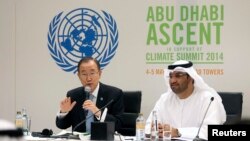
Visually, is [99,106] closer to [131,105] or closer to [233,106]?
[131,105]

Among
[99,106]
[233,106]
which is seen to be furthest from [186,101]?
[99,106]

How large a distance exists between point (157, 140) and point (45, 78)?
2.88 meters

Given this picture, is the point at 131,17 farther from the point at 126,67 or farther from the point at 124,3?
the point at 126,67

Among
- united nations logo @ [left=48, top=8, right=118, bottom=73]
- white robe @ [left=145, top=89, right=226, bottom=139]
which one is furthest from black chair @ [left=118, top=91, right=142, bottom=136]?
united nations logo @ [left=48, top=8, right=118, bottom=73]

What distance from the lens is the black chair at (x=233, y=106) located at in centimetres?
471

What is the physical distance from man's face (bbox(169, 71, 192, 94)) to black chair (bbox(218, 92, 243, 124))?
0.64m

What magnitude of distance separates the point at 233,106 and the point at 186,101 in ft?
2.17

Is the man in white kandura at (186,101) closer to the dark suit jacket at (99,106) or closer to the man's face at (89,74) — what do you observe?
the dark suit jacket at (99,106)

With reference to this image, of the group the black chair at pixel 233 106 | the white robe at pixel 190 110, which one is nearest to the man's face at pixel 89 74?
the white robe at pixel 190 110

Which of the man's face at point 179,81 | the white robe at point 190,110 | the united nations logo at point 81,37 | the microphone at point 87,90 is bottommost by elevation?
the white robe at point 190,110

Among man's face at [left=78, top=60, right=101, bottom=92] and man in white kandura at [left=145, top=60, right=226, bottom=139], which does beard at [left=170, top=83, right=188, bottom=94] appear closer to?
man in white kandura at [left=145, top=60, right=226, bottom=139]

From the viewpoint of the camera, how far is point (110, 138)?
3182mm

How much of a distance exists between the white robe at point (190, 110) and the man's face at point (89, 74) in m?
0.65

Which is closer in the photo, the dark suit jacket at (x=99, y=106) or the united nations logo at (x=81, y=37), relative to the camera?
the dark suit jacket at (x=99, y=106)
